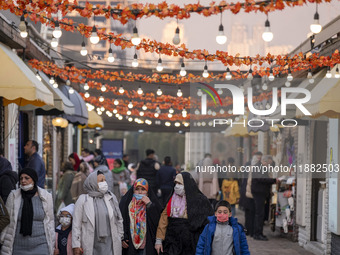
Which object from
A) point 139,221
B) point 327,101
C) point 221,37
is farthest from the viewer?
point 327,101

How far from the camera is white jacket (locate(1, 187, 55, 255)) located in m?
8.61

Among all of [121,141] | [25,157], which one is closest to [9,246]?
[25,157]

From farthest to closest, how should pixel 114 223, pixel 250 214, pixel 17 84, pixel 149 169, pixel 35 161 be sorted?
pixel 149 169 → pixel 250 214 → pixel 35 161 → pixel 17 84 → pixel 114 223

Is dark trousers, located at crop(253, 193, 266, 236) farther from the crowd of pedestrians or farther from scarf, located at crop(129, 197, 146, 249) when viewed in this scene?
scarf, located at crop(129, 197, 146, 249)

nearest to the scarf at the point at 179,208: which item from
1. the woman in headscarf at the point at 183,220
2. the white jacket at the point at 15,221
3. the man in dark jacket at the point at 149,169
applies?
the woman in headscarf at the point at 183,220

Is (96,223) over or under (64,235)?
over

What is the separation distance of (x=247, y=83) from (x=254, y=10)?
1494 centimetres

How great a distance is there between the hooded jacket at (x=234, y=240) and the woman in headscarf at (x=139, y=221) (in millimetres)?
1721

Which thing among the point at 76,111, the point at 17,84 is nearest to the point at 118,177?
the point at 76,111

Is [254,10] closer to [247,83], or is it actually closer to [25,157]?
[25,157]

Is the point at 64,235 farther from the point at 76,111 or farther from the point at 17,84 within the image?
the point at 76,111

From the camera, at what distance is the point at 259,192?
1691 cm

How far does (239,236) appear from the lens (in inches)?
334

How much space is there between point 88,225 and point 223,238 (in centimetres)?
196
